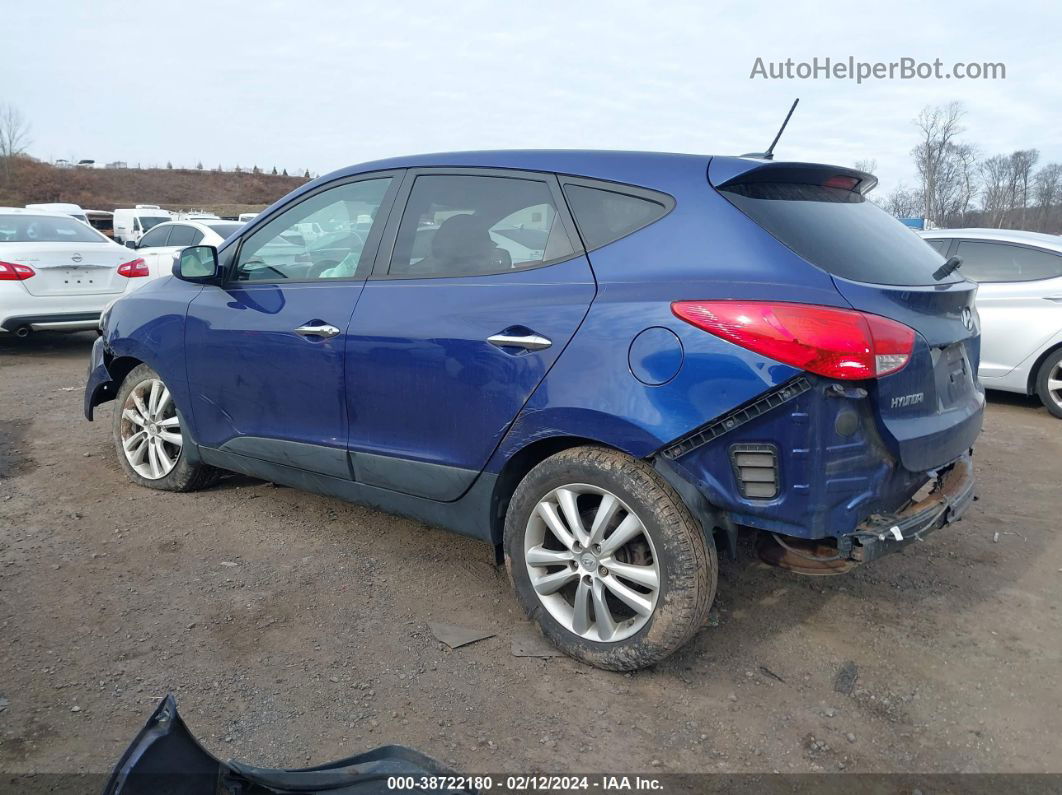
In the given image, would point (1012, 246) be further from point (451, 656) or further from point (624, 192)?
point (451, 656)

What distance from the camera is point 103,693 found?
275cm

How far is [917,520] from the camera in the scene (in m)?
2.80

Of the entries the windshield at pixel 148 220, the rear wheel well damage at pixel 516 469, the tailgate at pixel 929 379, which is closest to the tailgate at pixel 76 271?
the rear wheel well damage at pixel 516 469

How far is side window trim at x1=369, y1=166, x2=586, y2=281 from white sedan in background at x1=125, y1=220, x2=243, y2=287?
999cm

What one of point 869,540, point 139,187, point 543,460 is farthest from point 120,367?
point 139,187

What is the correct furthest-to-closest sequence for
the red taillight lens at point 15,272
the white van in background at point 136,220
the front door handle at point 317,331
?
the white van in background at point 136,220 < the red taillight lens at point 15,272 < the front door handle at point 317,331

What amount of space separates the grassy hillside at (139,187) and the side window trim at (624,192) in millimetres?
57327

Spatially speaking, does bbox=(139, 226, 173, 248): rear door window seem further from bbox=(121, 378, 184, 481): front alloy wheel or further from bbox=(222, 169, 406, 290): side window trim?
bbox=(222, 169, 406, 290): side window trim

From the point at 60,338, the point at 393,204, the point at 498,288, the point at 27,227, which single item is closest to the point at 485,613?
the point at 498,288

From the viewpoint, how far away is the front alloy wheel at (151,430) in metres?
4.54

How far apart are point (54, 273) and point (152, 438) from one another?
5.17 m

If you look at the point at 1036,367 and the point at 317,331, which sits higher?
the point at 317,331

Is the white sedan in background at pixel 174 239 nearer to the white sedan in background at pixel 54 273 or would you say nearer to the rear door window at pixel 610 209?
the white sedan in background at pixel 54 273

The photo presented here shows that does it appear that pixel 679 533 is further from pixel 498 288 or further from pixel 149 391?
pixel 149 391
